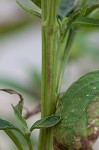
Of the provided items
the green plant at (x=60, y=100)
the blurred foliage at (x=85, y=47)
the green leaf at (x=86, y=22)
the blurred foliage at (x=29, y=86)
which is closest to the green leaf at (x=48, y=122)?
the green plant at (x=60, y=100)

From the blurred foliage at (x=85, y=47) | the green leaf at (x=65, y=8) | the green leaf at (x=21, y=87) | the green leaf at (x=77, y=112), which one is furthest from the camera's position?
the blurred foliage at (x=85, y=47)

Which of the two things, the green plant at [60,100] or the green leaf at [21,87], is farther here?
the green leaf at [21,87]

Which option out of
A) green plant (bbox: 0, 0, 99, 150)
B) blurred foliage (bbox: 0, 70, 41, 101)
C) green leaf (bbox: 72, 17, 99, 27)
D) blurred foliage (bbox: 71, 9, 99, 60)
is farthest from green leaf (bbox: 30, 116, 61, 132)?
blurred foliage (bbox: 71, 9, 99, 60)

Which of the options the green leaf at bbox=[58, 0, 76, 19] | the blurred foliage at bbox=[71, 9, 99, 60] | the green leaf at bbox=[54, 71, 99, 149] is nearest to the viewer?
the green leaf at bbox=[54, 71, 99, 149]

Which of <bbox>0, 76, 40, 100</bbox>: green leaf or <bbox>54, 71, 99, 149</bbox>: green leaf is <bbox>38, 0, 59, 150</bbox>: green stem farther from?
<bbox>0, 76, 40, 100</bbox>: green leaf

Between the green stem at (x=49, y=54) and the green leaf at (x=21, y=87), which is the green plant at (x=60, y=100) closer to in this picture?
the green stem at (x=49, y=54)

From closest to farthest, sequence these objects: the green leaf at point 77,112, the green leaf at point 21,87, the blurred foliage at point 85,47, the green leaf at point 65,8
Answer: the green leaf at point 77,112 → the green leaf at point 65,8 → the green leaf at point 21,87 → the blurred foliage at point 85,47

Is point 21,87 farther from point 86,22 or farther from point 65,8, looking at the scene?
point 86,22
